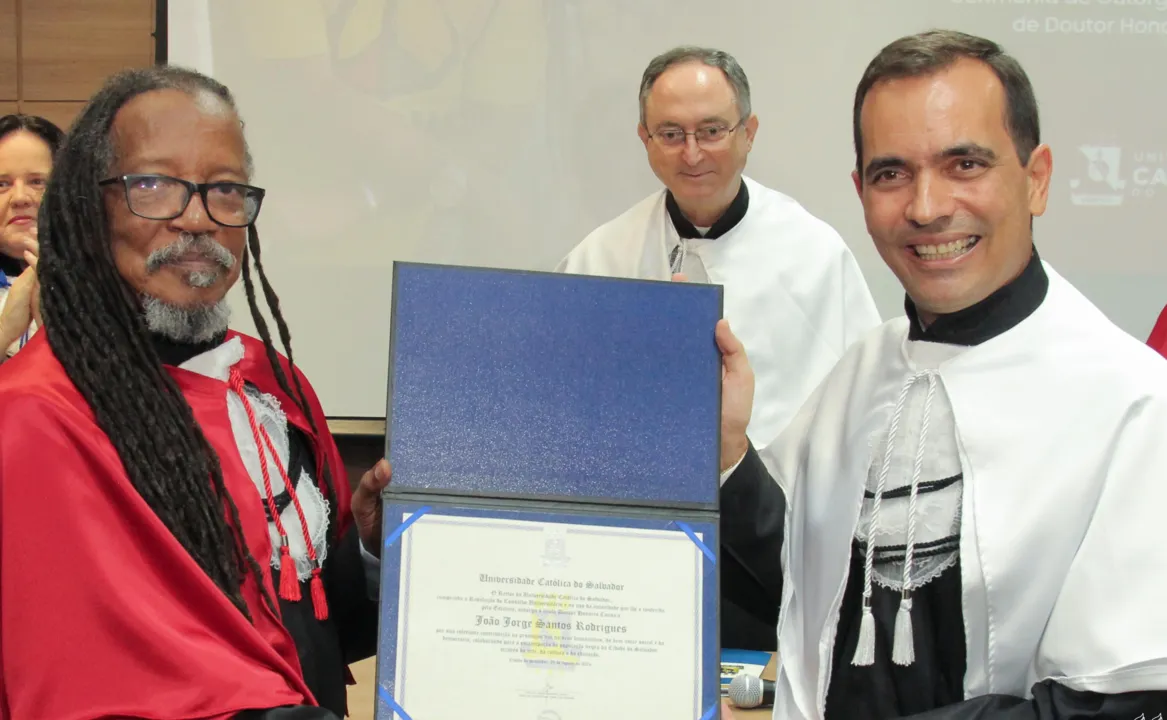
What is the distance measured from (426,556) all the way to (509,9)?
3090mm

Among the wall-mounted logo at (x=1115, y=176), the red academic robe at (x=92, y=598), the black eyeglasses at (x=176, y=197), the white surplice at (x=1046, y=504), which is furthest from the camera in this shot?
the wall-mounted logo at (x=1115, y=176)

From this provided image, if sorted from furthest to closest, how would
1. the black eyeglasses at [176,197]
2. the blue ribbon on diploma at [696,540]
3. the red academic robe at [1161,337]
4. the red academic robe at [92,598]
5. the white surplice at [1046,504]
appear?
the red academic robe at [1161,337]
the black eyeglasses at [176,197]
the blue ribbon on diploma at [696,540]
the red academic robe at [92,598]
the white surplice at [1046,504]

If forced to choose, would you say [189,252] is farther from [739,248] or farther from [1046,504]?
[739,248]

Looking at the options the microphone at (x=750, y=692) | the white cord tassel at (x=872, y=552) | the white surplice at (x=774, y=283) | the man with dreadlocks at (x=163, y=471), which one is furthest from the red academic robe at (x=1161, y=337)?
the man with dreadlocks at (x=163, y=471)

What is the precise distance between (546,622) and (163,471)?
0.63 m

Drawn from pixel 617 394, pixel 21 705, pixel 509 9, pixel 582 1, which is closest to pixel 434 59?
pixel 509 9

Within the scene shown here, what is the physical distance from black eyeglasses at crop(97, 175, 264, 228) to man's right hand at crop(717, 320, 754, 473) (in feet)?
2.76

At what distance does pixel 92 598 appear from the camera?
62.4 inches

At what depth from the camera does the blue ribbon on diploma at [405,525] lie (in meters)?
1.65

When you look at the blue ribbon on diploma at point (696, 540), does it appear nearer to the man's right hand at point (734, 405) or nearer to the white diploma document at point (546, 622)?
the white diploma document at point (546, 622)

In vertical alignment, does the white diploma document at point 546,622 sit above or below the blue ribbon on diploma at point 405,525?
below

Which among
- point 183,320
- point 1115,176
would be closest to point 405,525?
point 183,320

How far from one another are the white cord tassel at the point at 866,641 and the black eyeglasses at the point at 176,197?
3.87ft

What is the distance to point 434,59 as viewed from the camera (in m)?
4.32
